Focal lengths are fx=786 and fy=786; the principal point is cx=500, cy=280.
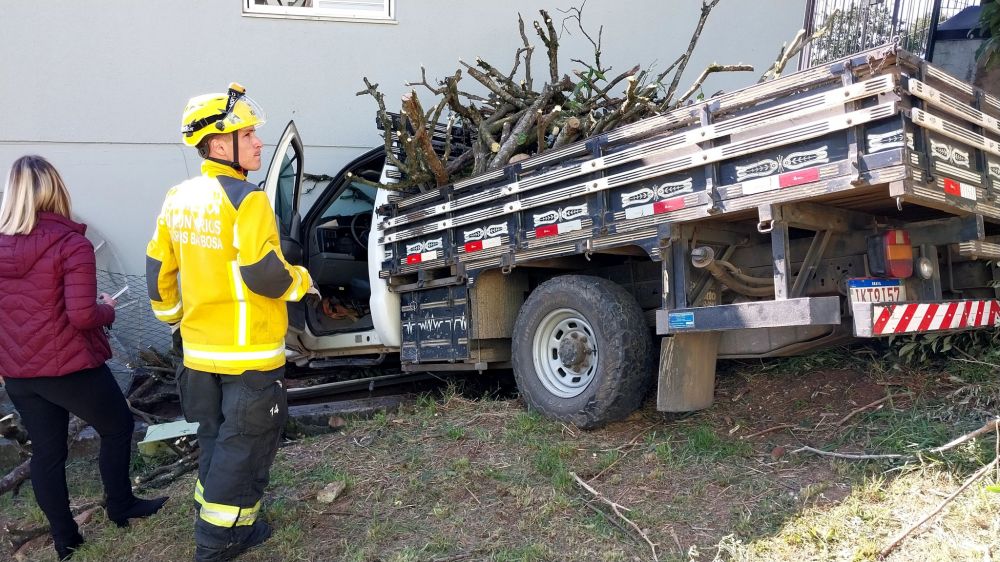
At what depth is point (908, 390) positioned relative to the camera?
4375mm

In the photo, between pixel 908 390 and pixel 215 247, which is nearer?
pixel 215 247

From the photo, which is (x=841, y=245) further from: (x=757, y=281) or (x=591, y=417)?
(x=591, y=417)

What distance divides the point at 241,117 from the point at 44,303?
1343 mm

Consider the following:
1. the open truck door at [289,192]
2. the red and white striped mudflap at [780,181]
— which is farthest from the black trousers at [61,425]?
the red and white striped mudflap at [780,181]

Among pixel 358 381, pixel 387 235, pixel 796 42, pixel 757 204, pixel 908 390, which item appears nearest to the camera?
pixel 757 204

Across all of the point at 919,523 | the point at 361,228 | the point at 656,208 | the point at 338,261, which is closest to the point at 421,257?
the point at 338,261

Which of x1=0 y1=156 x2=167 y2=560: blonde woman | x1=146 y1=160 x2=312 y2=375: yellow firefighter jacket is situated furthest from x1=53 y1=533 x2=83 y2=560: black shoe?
x1=146 y1=160 x2=312 y2=375: yellow firefighter jacket

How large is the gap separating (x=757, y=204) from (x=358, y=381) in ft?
12.5

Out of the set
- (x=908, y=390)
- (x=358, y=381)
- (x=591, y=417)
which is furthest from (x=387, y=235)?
(x=908, y=390)

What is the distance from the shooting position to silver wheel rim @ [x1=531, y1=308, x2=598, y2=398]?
465cm

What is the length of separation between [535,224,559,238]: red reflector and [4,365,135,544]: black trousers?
2483 mm

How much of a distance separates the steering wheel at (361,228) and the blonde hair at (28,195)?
2791 millimetres

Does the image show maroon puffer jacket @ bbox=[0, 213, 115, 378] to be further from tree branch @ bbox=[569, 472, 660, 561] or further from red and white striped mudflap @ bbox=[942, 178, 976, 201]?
red and white striped mudflap @ bbox=[942, 178, 976, 201]

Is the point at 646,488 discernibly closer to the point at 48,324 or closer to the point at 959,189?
the point at 959,189
